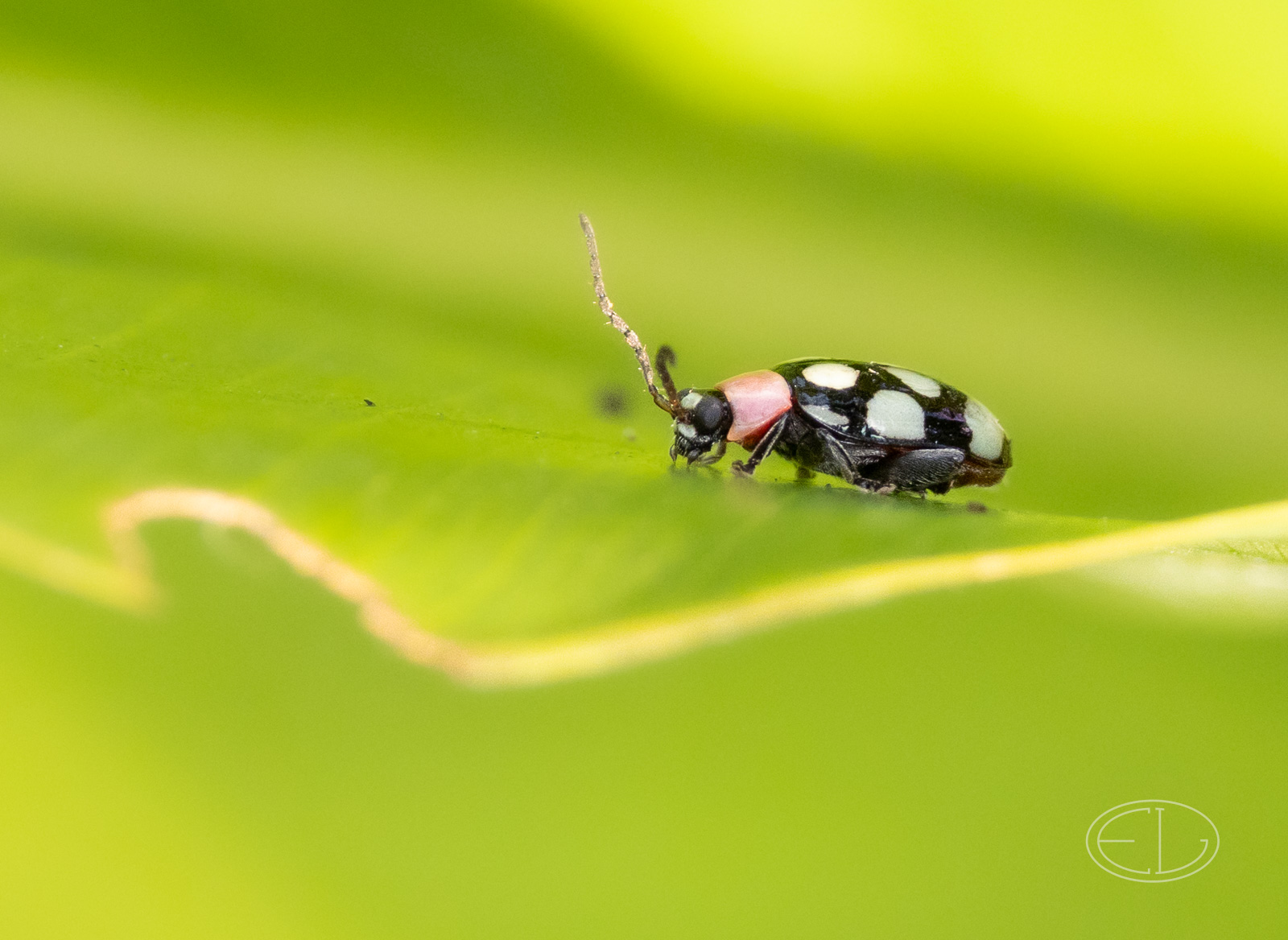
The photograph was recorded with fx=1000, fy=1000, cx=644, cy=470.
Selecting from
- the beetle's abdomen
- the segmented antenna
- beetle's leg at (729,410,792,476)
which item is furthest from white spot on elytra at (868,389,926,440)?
the segmented antenna

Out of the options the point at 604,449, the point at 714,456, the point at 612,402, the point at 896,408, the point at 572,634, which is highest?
the point at 896,408

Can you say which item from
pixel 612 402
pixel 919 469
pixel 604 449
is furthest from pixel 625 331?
pixel 604 449

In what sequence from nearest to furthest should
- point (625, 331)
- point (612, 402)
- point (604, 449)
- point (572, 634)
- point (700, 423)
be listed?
point (572, 634) → point (604, 449) → point (612, 402) → point (625, 331) → point (700, 423)

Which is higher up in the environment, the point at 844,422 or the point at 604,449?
the point at 844,422

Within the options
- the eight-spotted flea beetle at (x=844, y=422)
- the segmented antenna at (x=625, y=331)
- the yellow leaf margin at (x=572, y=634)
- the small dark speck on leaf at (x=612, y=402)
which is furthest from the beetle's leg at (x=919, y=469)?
the yellow leaf margin at (x=572, y=634)

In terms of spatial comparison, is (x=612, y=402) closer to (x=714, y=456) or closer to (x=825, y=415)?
(x=714, y=456)

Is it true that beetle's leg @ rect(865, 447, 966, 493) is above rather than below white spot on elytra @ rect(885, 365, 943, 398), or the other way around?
below

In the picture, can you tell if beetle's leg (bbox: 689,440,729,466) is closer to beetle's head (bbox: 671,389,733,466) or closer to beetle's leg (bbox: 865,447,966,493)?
beetle's head (bbox: 671,389,733,466)

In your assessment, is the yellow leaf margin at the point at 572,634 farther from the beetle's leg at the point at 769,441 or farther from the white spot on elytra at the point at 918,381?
the beetle's leg at the point at 769,441
